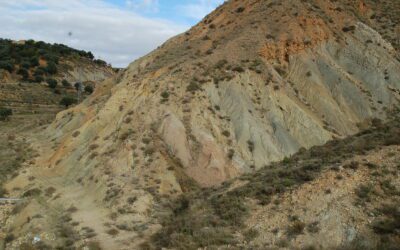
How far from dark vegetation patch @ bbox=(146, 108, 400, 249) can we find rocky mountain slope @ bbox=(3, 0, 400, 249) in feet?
0.23

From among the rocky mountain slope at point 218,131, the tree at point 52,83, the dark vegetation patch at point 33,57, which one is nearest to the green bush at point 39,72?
the dark vegetation patch at point 33,57

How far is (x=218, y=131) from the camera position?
24.9 metres

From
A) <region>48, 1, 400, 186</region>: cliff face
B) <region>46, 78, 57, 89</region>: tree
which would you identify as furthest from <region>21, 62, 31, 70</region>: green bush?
<region>48, 1, 400, 186</region>: cliff face

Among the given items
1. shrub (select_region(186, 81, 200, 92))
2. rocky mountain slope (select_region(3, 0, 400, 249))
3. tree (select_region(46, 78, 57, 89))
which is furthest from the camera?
tree (select_region(46, 78, 57, 89))

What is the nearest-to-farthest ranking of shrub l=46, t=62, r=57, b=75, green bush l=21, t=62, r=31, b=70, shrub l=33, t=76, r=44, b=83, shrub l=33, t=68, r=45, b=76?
shrub l=33, t=76, r=44, b=83 < shrub l=33, t=68, r=45, b=76 < green bush l=21, t=62, r=31, b=70 < shrub l=46, t=62, r=57, b=75

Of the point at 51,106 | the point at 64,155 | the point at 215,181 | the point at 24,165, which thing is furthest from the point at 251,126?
the point at 51,106

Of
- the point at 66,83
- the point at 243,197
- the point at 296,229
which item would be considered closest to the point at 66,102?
the point at 66,83

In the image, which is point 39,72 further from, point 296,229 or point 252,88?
point 296,229

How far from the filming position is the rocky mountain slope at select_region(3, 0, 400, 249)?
15516 millimetres

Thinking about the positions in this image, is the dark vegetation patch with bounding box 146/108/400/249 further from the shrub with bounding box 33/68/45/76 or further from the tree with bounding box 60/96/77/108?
the shrub with bounding box 33/68/45/76

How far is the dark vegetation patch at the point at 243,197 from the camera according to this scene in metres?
14.1

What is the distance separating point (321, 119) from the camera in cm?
2831

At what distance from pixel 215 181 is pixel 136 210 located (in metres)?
4.46

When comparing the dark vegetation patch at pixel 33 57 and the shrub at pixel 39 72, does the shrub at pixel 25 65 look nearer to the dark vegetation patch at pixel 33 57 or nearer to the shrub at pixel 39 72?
the dark vegetation patch at pixel 33 57
